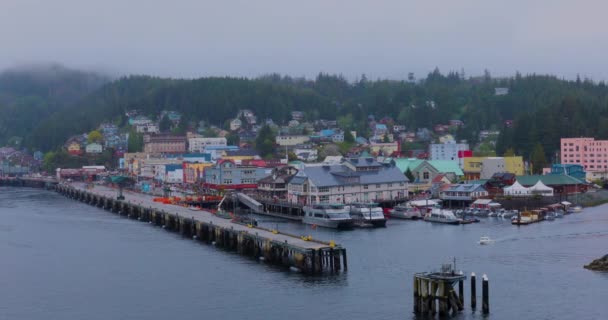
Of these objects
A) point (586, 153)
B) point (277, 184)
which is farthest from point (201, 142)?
point (277, 184)

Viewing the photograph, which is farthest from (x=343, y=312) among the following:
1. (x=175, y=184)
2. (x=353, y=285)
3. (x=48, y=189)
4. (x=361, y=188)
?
(x=48, y=189)

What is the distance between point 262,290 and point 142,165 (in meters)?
64.5

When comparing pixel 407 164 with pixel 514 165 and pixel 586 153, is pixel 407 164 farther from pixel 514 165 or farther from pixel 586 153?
pixel 586 153

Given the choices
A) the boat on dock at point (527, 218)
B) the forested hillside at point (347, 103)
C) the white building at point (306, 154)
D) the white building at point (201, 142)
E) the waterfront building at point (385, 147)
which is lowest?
the boat on dock at point (527, 218)

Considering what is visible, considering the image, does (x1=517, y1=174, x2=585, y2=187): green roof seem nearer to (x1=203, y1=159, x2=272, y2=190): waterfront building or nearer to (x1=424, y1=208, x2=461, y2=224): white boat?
(x1=424, y1=208, x2=461, y2=224): white boat

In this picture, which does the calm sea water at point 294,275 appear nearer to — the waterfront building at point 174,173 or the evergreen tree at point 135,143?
the waterfront building at point 174,173

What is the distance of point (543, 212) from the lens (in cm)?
4775

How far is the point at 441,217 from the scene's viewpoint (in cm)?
4634

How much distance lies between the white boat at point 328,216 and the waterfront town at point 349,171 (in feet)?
1.23

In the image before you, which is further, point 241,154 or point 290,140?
point 290,140

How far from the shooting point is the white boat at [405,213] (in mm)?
49094

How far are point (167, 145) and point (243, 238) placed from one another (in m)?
71.9

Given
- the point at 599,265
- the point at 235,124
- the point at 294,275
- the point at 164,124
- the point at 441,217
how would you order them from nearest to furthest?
the point at 599,265
the point at 294,275
the point at 441,217
the point at 235,124
the point at 164,124

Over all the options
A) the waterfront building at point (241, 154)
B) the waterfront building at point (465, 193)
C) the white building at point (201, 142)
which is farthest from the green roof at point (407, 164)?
the white building at point (201, 142)
